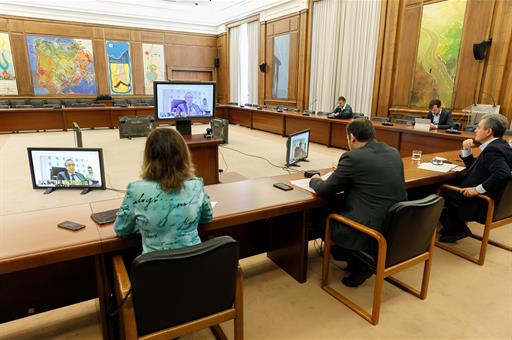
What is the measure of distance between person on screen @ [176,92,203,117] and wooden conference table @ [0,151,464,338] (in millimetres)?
1749

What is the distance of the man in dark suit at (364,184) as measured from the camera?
6.23ft

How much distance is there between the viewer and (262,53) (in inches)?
425

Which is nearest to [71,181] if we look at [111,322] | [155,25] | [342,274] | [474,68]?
[111,322]

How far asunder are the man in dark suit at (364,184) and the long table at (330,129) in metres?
3.46

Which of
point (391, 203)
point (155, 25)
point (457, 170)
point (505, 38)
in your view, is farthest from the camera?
point (155, 25)

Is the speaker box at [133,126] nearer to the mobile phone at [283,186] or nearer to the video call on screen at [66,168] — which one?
the video call on screen at [66,168]

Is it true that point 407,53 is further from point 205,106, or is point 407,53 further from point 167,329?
point 167,329

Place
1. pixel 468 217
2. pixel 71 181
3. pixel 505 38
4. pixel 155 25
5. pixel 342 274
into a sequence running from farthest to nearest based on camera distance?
pixel 155 25 → pixel 505 38 → pixel 71 181 → pixel 468 217 → pixel 342 274

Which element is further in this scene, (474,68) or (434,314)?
(474,68)

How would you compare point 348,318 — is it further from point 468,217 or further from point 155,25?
point 155,25

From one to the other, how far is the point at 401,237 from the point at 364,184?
13.7 inches

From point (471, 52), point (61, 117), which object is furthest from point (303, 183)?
point (61, 117)

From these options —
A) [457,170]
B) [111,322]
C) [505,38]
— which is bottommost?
[111,322]

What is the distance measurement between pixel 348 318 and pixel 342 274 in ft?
1.64
